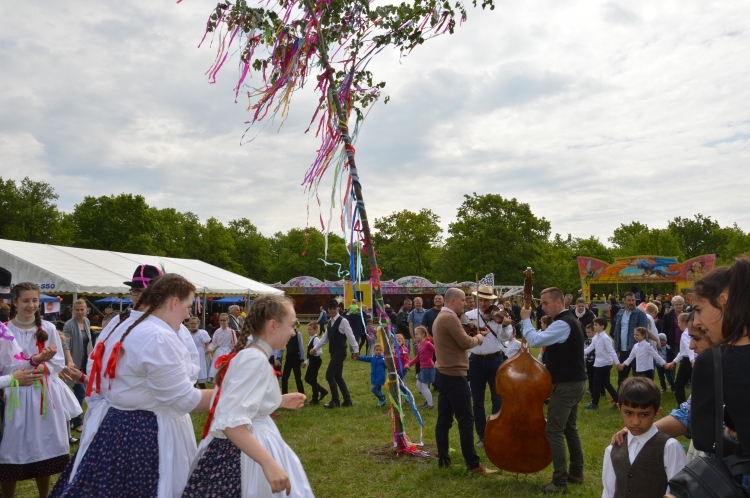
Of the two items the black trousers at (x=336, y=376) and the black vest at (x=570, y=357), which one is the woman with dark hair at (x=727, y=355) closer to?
the black vest at (x=570, y=357)

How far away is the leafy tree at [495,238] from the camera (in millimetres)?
44031

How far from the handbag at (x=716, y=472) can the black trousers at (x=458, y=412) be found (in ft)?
12.2

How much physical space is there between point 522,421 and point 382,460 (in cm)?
193

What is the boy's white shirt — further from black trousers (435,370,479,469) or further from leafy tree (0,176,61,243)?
leafy tree (0,176,61,243)

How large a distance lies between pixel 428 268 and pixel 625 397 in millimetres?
51940

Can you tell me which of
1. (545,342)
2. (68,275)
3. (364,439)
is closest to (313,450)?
(364,439)

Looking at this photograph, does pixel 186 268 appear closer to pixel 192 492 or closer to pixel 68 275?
pixel 68 275

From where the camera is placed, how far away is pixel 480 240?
146 ft

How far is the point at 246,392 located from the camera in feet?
8.15

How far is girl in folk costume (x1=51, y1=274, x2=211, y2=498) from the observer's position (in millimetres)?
2670

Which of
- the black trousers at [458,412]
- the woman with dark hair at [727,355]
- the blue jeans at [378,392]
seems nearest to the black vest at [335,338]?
the blue jeans at [378,392]

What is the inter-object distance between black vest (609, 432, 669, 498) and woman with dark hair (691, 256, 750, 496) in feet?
3.54

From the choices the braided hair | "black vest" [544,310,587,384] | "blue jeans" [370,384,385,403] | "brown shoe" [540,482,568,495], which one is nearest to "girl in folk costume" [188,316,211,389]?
"blue jeans" [370,384,385,403]

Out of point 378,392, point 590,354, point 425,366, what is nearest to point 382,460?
point 425,366
